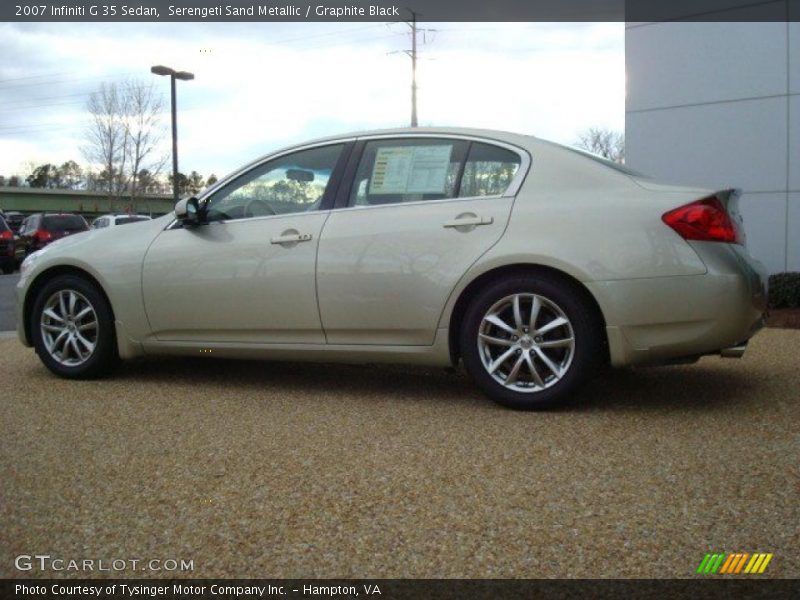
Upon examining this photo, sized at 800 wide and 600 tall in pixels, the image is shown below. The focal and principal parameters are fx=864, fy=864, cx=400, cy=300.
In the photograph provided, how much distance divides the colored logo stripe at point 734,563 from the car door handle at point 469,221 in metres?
2.44

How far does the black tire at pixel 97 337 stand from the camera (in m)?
5.75

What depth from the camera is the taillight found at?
14.4 ft

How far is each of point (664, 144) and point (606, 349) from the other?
763 centimetres

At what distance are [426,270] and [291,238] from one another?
35.8 inches

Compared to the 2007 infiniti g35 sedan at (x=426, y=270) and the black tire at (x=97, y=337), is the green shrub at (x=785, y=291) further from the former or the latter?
the black tire at (x=97, y=337)

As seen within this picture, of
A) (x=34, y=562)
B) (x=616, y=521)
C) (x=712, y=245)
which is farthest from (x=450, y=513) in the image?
(x=712, y=245)

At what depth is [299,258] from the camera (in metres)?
5.14

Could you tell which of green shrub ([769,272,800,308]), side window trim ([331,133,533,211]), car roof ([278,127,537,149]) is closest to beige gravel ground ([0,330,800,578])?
side window trim ([331,133,533,211])

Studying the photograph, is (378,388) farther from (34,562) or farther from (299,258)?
(34,562)

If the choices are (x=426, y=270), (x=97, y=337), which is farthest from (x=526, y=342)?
(x=97, y=337)

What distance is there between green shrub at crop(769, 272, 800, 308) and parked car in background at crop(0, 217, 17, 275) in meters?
19.4

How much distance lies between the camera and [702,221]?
4.41 metres

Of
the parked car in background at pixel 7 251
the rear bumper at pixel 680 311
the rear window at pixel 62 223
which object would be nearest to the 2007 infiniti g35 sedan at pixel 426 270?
the rear bumper at pixel 680 311

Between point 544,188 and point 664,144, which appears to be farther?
point 664,144
